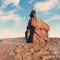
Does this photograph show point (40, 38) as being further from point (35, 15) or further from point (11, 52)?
point (11, 52)

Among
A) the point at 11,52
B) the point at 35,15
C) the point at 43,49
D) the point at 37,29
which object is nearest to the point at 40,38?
the point at 37,29

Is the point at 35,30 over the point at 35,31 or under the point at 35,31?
over

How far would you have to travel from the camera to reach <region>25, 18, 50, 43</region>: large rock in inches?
3007

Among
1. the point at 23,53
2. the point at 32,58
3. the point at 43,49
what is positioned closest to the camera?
the point at 32,58

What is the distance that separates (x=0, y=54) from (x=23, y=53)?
6.34m

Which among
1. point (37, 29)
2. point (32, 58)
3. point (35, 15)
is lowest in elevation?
point (32, 58)

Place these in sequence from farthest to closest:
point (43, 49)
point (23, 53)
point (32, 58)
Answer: point (43, 49)
point (23, 53)
point (32, 58)

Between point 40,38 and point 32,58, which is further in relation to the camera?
point 40,38

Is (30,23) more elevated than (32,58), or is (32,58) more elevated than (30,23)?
(30,23)

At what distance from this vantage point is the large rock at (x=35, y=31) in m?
76.4

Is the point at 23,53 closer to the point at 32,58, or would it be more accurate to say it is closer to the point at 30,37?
the point at 32,58

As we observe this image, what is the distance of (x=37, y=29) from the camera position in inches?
3027

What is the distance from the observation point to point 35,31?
76312 mm

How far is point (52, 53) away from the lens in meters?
57.2
